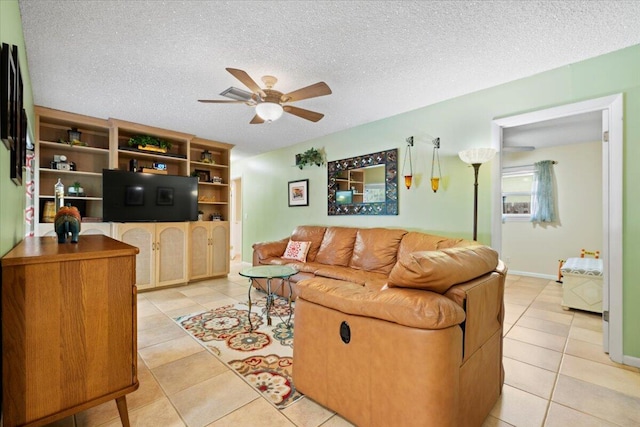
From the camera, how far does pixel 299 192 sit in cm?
498

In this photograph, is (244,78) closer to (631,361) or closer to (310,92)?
(310,92)

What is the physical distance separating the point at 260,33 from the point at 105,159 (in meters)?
3.52

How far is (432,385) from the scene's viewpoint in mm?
1117

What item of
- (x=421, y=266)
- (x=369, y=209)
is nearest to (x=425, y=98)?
(x=369, y=209)

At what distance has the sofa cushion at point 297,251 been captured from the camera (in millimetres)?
4031

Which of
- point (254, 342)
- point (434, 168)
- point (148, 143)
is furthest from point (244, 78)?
point (148, 143)

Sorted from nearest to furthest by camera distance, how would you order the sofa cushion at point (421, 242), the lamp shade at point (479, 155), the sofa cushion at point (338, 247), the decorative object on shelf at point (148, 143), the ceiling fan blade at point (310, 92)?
the ceiling fan blade at point (310, 92) < the lamp shade at point (479, 155) < the sofa cushion at point (421, 242) < the sofa cushion at point (338, 247) < the decorative object on shelf at point (148, 143)

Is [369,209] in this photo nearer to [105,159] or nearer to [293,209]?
[293,209]

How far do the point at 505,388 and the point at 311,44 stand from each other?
275 centimetres

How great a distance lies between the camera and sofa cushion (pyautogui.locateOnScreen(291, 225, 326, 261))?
4.16 m

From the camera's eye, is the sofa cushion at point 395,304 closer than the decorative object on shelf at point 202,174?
Yes

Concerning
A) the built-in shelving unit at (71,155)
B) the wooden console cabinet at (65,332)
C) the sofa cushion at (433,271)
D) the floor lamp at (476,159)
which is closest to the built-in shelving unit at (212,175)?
the built-in shelving unit at (71,155)

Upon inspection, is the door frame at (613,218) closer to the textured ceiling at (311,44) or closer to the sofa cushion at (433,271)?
the textured ceiling at (311,44)

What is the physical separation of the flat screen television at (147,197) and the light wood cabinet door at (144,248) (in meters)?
0.12
